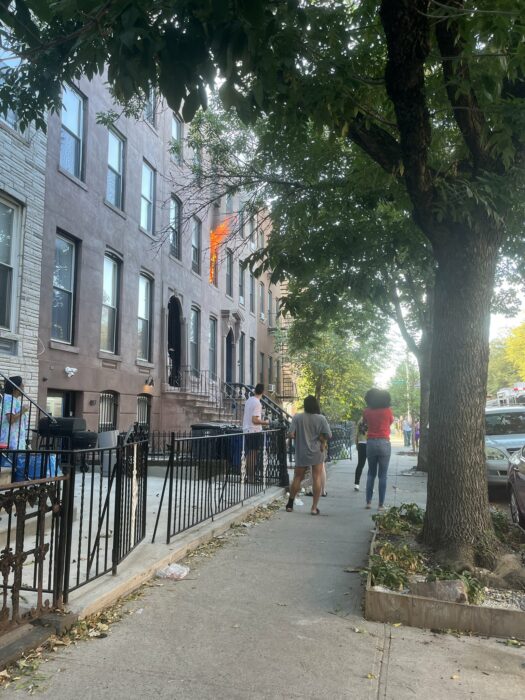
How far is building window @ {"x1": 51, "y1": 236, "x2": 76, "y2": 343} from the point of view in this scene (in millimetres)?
11531

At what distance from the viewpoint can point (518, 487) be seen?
24.7 feet

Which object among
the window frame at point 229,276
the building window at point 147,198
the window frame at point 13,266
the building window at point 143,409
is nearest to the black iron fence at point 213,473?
the window frame at point 13,266

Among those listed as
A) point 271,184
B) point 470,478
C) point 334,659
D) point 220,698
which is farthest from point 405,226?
point 220,698

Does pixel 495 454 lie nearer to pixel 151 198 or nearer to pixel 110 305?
pixel 110 305

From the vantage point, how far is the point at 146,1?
345 centimetres

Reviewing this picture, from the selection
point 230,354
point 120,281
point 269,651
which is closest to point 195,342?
point 230,354

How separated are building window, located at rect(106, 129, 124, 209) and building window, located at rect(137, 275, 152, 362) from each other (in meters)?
2.19

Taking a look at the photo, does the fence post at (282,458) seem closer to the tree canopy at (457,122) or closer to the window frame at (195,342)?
the tree canopy at (457,122)

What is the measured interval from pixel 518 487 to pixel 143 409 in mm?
10470

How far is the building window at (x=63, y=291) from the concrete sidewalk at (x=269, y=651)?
7.43 m

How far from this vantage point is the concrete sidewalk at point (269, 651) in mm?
3250

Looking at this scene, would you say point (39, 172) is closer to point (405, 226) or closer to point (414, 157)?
point (405, 226)

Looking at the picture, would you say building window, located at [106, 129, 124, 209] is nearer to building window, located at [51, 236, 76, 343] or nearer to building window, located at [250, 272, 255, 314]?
building window, located at [51, 236, 76, 343]

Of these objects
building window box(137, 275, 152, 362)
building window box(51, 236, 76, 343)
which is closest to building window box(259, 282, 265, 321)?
building window box(137, 275, 152, 362)
